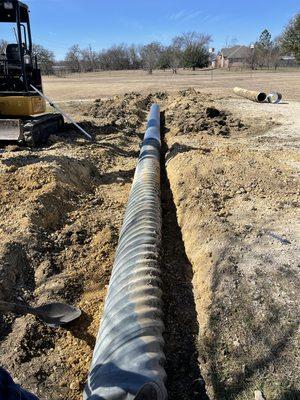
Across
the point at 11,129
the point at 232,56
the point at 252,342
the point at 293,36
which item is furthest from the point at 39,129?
the point at 232,56

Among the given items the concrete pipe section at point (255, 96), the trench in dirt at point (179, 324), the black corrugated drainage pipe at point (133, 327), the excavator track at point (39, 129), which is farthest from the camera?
the concrete pipe section at point (255, 96)

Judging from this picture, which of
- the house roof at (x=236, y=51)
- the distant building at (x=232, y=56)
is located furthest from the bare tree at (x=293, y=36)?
the house roof at (x=236, y=51)

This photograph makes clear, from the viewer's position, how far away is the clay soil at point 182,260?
338cm

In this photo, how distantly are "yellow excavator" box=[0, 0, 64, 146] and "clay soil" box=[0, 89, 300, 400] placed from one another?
506 mm

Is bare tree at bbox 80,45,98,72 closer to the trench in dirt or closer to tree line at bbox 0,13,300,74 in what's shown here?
tree line at bbox 0,13,300,74

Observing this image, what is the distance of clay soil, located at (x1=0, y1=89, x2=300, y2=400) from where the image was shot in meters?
3.38

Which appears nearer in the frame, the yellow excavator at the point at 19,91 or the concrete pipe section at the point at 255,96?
the yellow excavator at the point at 19,91

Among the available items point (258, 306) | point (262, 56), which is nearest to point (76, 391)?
point (258, 306)

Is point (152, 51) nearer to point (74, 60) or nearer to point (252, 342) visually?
point (74, 60)

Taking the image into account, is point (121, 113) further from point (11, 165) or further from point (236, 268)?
point (236, 268)

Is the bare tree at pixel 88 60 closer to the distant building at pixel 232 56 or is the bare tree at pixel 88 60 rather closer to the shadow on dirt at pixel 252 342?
the distant building at pixel 232 56

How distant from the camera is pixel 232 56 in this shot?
105500mm

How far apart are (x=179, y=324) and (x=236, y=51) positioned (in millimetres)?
113265

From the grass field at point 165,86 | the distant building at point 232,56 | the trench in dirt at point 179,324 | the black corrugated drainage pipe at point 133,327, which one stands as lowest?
the trench in dirt at point 179,324
